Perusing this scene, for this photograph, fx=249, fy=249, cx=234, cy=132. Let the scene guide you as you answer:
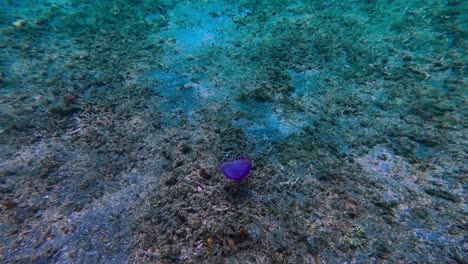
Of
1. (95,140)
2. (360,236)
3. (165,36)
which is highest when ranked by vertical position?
(165,36)

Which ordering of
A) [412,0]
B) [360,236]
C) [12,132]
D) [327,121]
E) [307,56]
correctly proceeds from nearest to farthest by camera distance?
1. [360,236]
2. [12,132]
3. [327,121]
4. [307,56]
5. [412,0]

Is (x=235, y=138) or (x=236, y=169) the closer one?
(x=236, y=169)

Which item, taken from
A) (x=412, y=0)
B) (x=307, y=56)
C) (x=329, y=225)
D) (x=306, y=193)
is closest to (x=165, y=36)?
(x=307, y=56)

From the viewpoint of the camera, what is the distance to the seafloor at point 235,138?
2.83 metres

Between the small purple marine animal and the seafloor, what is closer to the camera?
the seafloor

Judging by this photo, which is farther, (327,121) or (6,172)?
(327,121)

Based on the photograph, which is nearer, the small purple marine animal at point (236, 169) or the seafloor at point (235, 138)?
the seafloor at point (235, 138)

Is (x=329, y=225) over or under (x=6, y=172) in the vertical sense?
under

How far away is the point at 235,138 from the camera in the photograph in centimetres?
411

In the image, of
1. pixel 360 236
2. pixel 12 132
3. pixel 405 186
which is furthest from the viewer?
pixel 12 132

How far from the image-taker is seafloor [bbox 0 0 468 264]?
111 inches

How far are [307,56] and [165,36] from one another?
3792 mm

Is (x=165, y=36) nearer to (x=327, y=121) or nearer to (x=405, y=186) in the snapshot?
(x=327, y=121)

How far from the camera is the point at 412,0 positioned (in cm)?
730
